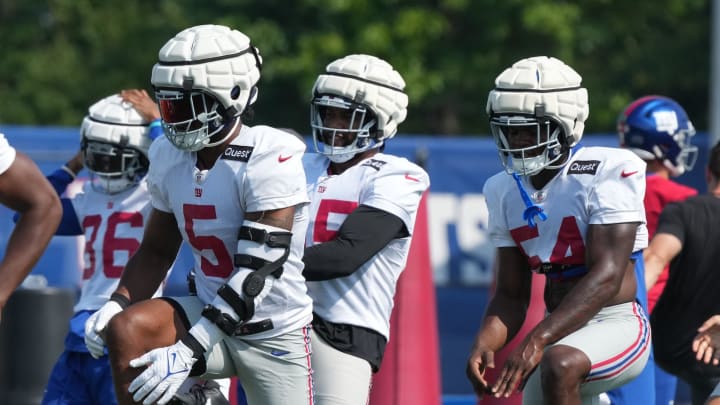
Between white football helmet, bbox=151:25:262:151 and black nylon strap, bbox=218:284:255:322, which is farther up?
white football helmet, bbox=151:25:262:151

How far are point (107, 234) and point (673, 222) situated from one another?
2.72m

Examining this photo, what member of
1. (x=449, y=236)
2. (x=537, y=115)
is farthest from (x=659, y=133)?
(x=449, y=236)

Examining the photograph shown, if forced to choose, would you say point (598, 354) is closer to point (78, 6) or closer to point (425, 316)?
point (425, 316)

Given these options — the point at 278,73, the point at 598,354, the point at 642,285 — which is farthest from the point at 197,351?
the point at 278,73

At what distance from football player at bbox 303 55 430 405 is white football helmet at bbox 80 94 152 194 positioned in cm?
117

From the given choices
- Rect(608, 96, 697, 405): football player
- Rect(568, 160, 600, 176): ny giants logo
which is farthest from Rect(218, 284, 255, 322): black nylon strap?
Rect(608, 96, 697, 405): football player

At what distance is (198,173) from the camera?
4512mm

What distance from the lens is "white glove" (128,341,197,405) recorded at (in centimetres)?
415

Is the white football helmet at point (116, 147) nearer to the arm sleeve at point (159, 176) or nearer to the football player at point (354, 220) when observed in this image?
the football player at point (354, 220)

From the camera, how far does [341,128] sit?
211 inches

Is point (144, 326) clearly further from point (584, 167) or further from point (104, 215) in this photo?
point (104, 215)

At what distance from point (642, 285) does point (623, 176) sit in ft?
3.75

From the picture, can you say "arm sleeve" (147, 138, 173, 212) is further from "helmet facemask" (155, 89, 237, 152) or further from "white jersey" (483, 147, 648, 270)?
"white jersey" (483, 147, 648, 270)

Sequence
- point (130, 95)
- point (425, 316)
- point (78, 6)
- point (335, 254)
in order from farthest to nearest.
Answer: point (78, 6)
point (425, 316)
point (130, 95)
point (335, 254)
